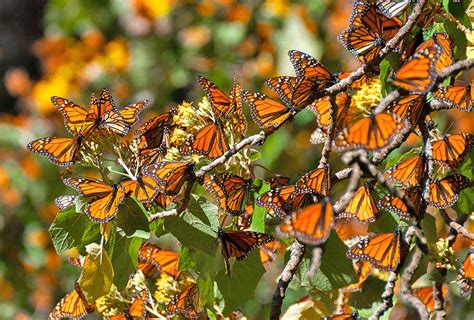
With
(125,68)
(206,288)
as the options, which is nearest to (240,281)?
(206,288)

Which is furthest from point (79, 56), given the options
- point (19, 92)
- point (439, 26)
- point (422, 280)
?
point (439, 26)

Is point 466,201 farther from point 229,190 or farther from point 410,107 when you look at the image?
point 229,190

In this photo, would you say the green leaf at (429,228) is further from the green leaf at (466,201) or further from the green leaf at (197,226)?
the green leaf at (197,226)

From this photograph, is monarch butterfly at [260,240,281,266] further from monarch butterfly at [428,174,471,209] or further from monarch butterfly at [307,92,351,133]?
monarch butterfly at [428,174,471,209]

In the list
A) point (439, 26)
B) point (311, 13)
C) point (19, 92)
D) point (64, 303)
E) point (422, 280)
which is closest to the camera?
point (439, 26)

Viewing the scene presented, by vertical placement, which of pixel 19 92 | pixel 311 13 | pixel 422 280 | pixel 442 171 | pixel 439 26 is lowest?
pixel 422 280

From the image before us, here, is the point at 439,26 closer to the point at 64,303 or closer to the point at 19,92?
the point at 64,303
